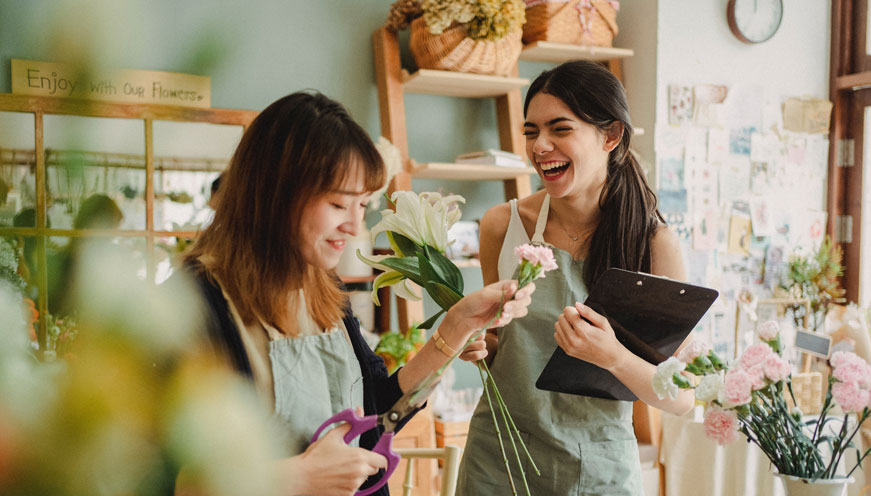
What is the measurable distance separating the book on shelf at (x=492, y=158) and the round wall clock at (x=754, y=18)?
1.41m

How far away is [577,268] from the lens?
1434 mm

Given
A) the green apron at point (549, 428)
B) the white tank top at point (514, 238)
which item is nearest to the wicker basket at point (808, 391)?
the green apron at point (549, 428)

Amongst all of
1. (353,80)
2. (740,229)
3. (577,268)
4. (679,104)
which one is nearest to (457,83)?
(353,80)

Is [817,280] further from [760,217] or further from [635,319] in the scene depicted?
[635,319]

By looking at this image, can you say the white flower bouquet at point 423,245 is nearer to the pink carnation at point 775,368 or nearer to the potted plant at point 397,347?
the pink carnation at point 775,368

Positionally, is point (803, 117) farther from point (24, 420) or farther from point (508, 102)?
point (24, 420)

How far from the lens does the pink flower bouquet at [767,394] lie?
1015mm

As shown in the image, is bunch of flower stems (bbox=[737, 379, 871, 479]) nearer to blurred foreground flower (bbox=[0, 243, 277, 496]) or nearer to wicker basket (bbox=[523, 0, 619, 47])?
blurred foreground flower (bbox=[0, 243, 277, 496])

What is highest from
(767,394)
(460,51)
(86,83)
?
(460,51)

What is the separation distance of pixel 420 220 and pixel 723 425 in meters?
0.58

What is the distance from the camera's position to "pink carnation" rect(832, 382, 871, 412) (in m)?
0.98

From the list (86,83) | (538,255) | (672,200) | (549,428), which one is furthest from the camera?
(672,200)

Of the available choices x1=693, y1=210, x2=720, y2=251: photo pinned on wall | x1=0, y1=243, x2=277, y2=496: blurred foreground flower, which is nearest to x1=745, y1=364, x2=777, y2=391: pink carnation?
x1=0, y1=243, x2=277, y2=496: blurred foreground flower

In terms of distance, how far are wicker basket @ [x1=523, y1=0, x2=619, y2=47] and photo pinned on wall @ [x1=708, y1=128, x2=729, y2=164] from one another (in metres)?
0.75
